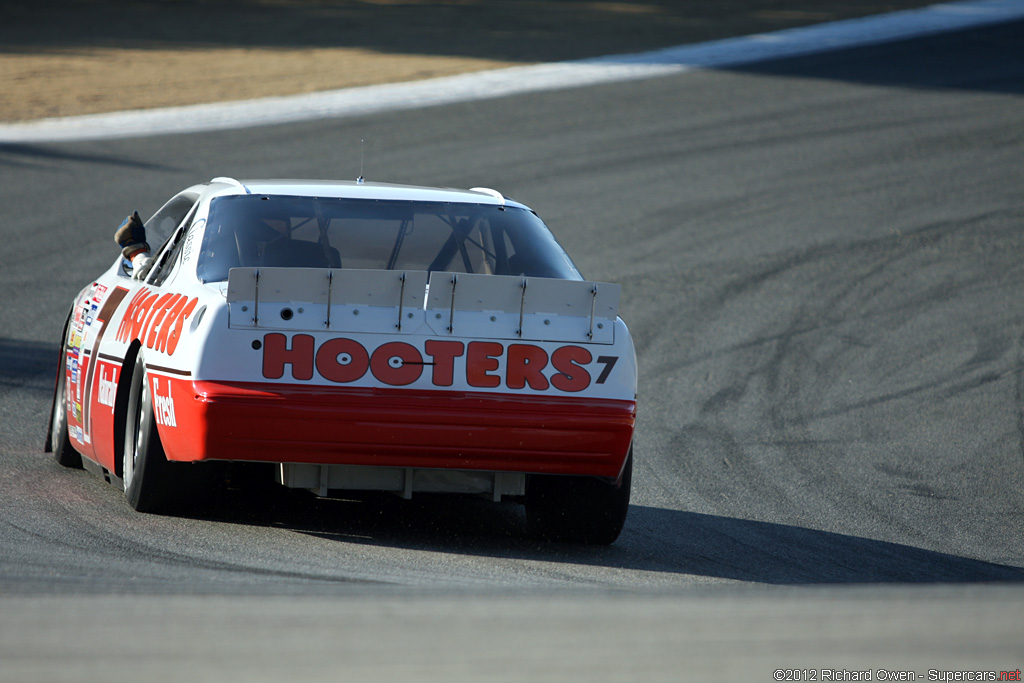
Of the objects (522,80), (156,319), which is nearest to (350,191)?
(156,319)

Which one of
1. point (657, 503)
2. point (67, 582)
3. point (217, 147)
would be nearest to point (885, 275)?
point (657, 503)

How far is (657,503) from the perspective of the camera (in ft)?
22.5

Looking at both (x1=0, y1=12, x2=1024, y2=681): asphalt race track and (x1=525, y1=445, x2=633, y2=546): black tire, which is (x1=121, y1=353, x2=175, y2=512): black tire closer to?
(x1=0, y1=12, x2=1024, y2=681): asphalt race track

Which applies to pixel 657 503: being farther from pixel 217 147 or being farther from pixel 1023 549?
pixel 217 147

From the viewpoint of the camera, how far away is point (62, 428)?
712 centimetres

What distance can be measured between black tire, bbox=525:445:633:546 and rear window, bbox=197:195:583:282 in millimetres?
907

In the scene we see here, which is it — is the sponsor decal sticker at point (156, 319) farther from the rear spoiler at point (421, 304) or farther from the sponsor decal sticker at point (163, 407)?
the rear spoiler at point (421, 304)

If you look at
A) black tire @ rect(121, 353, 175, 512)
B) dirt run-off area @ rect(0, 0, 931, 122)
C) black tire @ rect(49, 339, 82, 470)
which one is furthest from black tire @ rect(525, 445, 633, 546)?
dirt run-off area @ rect(0, 0, 931, 122)

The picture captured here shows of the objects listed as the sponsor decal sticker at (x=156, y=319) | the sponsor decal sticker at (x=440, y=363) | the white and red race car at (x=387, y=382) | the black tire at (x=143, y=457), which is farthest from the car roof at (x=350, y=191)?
the sponsor decal sticker at (x=440, y=363)

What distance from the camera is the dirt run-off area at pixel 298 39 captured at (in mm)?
20969

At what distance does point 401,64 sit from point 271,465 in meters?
17.6

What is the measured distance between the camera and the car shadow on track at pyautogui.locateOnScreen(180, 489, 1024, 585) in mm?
5332

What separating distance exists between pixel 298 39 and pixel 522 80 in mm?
5698

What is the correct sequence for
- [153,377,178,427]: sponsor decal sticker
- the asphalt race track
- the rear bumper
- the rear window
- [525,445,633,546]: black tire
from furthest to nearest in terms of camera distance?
the rear window, [525,445,633,546]: black tire, [153,377,178,427]: sponsor decal sticker, the rear bumper, the asphalt race track
